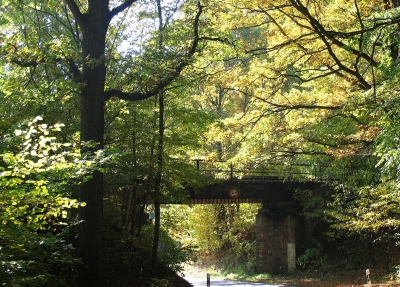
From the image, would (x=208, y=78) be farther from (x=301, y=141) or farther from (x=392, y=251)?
(x=392, y=251)

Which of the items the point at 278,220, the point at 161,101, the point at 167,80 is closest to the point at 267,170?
the point at 278,220

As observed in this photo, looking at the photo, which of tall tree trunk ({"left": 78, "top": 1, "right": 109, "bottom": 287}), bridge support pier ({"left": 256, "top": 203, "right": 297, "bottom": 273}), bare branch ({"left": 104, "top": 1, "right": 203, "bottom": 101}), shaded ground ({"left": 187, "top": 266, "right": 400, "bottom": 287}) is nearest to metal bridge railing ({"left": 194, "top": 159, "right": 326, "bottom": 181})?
bridge support pier ({"left": 256, "top": 203, "right": 297, "bottom": 273})

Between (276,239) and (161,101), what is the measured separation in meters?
14.6

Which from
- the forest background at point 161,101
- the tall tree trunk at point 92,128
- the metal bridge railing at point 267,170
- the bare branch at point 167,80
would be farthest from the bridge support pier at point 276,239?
the tall tree trunk at point 92,128

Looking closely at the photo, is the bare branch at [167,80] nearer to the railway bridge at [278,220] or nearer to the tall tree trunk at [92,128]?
the tall tree trunk at [92,128]

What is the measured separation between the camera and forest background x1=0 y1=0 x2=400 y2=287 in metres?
8.85

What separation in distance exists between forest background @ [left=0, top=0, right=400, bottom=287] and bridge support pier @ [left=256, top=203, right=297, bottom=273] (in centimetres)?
630

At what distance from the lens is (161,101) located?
1283cm

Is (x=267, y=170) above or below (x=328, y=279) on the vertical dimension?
above

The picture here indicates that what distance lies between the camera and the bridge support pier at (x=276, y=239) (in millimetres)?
24312

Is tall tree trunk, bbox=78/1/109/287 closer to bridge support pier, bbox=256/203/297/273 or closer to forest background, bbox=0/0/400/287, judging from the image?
forest background, bbox=0/0/400/287

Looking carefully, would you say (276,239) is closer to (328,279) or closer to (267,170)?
(328,279)

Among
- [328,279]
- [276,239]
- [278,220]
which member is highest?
[278,220]

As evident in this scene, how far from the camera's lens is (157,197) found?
40.6ft
